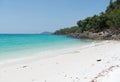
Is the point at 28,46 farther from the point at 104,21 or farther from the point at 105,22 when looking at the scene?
the point at 104,21

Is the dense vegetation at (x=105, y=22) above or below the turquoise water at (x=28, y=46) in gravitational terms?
above

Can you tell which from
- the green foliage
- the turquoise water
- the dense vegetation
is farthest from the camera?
the green foliage

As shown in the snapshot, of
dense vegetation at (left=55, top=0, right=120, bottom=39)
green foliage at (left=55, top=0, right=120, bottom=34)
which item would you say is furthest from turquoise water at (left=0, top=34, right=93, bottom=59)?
green foliage at (left=55, top=0, right=120, bottom=34)

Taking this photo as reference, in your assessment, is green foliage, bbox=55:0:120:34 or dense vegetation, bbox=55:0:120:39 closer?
dense vegetation, bbox=55:0:120:39

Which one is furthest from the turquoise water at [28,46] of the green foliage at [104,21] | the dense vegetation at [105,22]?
the green foliage at [104,21]

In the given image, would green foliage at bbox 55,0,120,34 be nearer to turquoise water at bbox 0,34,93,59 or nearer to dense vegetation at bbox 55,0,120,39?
dense vegetation at bbox 55,0,120,39

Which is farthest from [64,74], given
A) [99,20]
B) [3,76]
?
[99,20]

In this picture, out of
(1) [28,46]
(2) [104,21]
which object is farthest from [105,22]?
(1) [28,46]

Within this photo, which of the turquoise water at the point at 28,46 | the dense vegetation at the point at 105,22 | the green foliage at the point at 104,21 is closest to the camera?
the turquoise water at the point at 28,46

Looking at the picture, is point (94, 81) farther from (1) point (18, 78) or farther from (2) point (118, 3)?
(2) point (118, 3)

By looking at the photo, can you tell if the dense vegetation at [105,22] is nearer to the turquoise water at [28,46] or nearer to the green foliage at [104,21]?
the green foliage at [104,21]

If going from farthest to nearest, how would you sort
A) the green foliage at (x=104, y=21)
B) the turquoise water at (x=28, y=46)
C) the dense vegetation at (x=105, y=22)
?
the green foliage at (x=104, y=21)
the dense vegetation at (x=105, y=22)
the turquoise water at (x=28, y=46)

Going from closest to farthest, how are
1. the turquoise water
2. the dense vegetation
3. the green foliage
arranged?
the turquoise water → the dense vegetation → the green foliage

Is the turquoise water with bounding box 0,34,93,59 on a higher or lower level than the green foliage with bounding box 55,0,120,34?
lower
